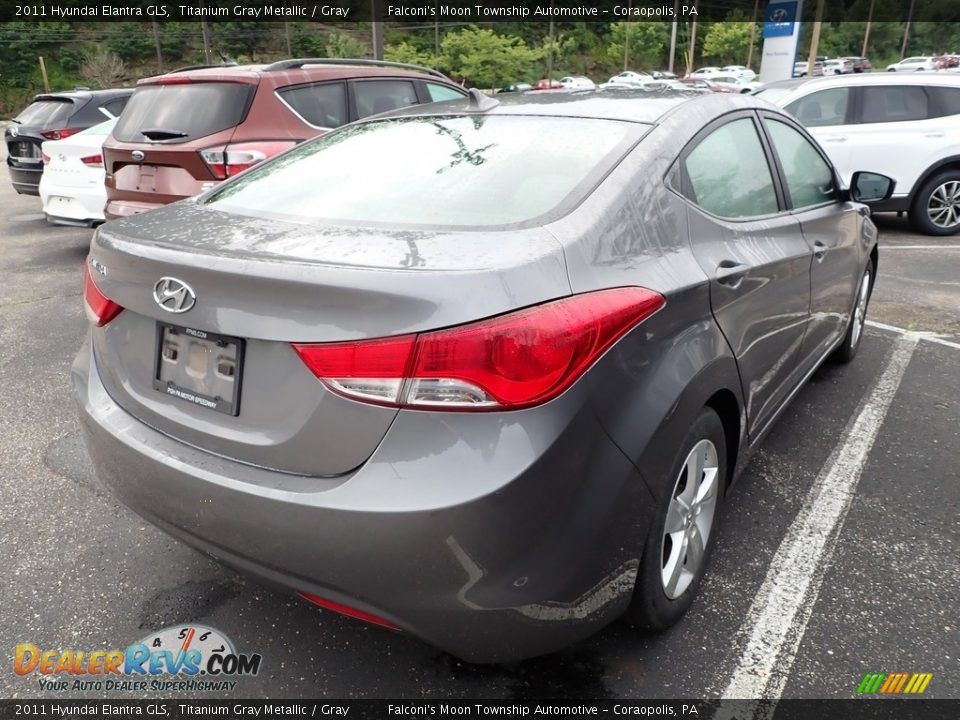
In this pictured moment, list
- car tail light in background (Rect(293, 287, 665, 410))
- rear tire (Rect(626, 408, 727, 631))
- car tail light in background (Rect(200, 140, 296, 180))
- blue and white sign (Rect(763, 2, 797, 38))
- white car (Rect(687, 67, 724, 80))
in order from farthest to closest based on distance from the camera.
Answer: white car (Rect(687, 67, 724, 80)) → blue and white sign (Rect(763, 2, 797, 38)) → car tail light in background (Rect(200, 140, 296, 180)) → rear tire (Rect(626, 408, 727, 631)) → car tail light in background (Rect(293, 287, 665, 410))

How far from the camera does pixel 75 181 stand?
6930 mm

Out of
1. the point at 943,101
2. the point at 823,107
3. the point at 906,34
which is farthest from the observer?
the point at 906,34

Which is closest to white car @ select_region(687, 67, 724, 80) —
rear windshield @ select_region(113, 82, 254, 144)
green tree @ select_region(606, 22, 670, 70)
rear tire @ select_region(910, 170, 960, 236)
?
green tree @ select_region(606, 22, 670, 70)

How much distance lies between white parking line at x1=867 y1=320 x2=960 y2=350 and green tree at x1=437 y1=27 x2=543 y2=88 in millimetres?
54533

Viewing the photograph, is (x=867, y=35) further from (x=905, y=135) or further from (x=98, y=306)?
(x=98, y=306)

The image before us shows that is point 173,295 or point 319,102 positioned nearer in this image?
point 173,295

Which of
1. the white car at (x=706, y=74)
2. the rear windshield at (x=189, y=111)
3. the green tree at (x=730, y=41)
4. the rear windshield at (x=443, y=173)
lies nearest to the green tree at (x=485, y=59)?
the white car at (x=706, y=74)

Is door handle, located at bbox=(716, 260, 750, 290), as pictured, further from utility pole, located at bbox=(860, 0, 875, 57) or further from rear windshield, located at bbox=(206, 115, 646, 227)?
utility pole, located at bbox=(860, 0, 875, 57)

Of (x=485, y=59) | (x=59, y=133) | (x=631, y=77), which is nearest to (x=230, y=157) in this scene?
(x=59, y=133)

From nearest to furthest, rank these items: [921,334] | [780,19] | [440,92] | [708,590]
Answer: [708,590] < [921,334] < [440,92] < [780,19]

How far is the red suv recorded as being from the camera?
5172mm

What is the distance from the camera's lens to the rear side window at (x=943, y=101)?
7980 millimetres

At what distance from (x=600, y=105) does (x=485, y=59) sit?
2353 inches

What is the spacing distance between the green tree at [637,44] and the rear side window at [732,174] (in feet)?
237
